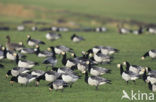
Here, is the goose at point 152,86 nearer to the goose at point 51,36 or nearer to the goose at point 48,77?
the goose at point 48,77

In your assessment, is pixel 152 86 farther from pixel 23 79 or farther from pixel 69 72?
pixel 23 79

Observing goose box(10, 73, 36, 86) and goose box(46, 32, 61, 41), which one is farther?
goose box(46, 32, 61, 41)

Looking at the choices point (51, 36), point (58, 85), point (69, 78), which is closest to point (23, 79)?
point (58, 85)

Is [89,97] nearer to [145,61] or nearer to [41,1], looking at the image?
[145,61]

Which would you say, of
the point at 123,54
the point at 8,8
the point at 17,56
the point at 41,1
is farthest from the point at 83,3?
the point at 17,56

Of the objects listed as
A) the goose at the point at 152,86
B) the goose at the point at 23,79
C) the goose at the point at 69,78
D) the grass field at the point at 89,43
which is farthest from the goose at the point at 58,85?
the goose at the point at 152,86

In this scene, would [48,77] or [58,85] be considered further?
[48,77]

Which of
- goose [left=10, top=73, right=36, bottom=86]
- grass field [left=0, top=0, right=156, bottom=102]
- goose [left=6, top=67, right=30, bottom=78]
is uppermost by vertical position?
goose [left=10, top=73, right=36, bottom=86]

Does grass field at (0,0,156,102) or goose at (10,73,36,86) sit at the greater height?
goose at (10,73,36,86)

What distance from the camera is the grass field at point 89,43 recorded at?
68.0ft

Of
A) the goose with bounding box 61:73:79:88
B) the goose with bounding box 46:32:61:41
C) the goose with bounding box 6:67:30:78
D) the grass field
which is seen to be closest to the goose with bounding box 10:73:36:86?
the grass field

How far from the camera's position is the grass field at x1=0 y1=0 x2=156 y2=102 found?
20.7 m

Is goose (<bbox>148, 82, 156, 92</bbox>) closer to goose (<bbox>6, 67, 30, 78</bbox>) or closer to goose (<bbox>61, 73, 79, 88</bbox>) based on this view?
goose (<bbox>61, 73, 79, 88</bbox>)

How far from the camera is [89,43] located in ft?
129
